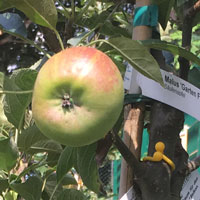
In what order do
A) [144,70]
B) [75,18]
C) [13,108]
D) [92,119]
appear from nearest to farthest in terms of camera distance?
1. [92,119]
2. [144,70]
3. [13,108]
4. [75,18]

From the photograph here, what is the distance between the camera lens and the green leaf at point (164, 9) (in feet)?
2.35

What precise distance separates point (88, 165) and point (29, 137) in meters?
0.13

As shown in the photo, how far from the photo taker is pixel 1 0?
0.60m

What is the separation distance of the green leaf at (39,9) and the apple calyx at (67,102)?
0.59 feet

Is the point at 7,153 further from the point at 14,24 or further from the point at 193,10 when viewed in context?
the point at 193,10

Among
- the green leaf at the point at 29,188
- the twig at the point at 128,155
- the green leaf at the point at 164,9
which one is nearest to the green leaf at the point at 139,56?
the twig at the point at 128,155

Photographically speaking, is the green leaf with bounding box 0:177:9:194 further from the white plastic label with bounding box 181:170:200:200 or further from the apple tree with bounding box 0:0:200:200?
the white plastic label with bounding box 181:170:200:200

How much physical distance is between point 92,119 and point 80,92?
3cm

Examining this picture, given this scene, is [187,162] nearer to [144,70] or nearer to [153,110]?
[153,110]

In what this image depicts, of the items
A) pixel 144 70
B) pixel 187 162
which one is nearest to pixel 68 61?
pixel 144 70

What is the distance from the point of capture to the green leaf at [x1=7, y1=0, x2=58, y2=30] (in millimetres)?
552

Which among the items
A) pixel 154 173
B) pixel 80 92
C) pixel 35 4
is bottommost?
pixel 154 173

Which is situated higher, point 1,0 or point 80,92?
point 1,0

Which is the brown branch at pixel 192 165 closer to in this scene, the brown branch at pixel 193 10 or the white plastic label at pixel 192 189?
the white plastic label at pixel 192 189
